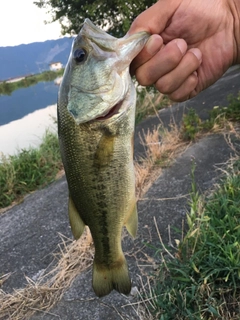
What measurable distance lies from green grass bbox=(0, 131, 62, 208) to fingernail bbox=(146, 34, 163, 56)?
215 inches

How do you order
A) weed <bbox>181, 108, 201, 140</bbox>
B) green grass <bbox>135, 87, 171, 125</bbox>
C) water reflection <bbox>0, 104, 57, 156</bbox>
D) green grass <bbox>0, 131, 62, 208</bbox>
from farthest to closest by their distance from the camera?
1. water reflection <bbox>0, 104, 57, 156</bbox>
2. green grass <bbox>135, 87, 171, 125</bbox>
3. green grass <bbox>0, 131, 62, 208</bbox>
4. weed <bbox>181, 108, 201, 140</bbox>

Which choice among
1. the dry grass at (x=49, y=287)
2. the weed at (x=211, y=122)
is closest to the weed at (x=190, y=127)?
the weed at (x=211, y=122)

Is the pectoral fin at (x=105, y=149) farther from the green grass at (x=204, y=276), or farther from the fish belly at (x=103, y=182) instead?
the green grass at (x=204, y=276)

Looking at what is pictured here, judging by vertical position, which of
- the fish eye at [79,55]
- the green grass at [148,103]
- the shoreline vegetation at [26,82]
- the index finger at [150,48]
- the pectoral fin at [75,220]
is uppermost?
the fish eye at [79,55]

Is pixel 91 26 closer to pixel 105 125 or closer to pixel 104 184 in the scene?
pixel 105 125

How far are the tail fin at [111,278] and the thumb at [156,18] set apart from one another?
4.07 feet

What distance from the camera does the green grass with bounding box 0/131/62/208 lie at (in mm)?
7016

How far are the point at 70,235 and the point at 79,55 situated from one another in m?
3.23

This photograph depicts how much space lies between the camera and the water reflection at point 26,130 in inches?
469

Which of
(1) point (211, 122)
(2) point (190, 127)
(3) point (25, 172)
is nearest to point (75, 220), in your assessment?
(2) point (190, 127)

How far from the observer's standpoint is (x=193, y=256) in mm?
2881

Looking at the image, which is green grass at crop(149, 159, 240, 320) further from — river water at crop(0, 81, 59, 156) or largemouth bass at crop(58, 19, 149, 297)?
river water at crop(0, 81, 59, 156)

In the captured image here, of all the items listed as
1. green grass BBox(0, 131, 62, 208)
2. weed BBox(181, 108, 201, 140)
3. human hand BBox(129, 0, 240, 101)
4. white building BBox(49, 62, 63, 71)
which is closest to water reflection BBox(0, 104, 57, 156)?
green grass BBox(0, 131, 62, 208)

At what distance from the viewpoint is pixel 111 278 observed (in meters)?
2.07
